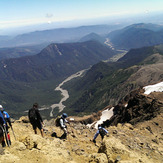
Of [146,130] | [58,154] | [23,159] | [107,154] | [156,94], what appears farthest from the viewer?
[156,94]

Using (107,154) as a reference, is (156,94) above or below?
below

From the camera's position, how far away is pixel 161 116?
137ft

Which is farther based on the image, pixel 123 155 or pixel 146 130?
pixel 146 130

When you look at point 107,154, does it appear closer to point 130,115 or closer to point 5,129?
point 5,129

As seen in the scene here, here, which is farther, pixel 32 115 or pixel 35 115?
pixel 35 115

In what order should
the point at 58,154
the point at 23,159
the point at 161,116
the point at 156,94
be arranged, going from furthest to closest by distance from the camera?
the point at 156,94 < the point at 161,116 < the point at 58,154 < the point at 23,159

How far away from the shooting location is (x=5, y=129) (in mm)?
16469

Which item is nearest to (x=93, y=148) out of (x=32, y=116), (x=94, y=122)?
(x=32, y=116)

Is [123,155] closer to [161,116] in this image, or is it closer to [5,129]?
[5,129]

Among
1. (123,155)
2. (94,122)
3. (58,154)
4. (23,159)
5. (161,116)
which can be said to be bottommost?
(94,122)

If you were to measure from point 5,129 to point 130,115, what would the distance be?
158 feet

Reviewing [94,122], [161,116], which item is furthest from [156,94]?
[94,122]

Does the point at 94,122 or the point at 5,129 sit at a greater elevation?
the point at 5,129

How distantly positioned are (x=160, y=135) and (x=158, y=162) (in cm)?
1528
